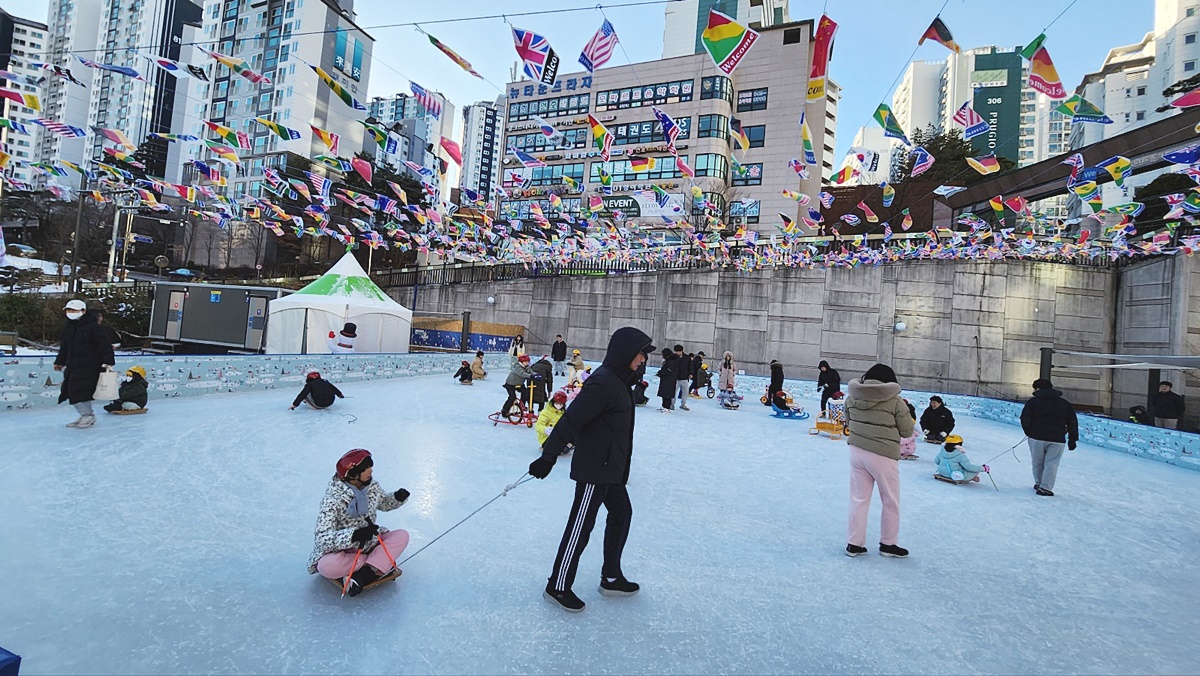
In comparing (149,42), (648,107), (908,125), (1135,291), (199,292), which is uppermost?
(908,125)

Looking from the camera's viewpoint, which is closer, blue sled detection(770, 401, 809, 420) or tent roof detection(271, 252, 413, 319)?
blue sled detection(770, 401, 809, 420)

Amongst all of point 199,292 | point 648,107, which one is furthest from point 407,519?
point 648,107

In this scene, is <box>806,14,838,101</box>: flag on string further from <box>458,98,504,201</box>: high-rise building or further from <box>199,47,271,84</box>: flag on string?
<box>458,98,504,201</box>: high-rise building

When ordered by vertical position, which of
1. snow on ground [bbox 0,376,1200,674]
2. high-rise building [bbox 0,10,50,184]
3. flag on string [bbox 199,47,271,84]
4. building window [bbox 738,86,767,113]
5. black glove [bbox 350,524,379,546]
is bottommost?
snow on ground [bbox 0,376,1200,674]

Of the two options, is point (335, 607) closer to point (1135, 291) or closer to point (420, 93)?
point (420, 93)

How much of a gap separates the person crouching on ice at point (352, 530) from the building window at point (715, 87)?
3509 cm

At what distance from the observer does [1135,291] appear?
17203 mm

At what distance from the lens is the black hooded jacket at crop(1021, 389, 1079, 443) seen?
222 inches

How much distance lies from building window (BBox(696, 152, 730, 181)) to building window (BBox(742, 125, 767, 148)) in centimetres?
235

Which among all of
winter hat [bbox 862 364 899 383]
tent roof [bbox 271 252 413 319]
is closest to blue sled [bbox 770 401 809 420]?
winter hat [bbox 862 364 899 383]

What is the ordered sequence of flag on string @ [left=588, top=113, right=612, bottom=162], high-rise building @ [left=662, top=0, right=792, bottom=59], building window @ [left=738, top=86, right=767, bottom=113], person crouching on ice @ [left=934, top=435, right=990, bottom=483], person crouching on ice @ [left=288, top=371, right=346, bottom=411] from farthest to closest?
high-rise building @ [left=662, top=0, right=792, bottom=59] < building window @ [left=738, top=86, right=767, bottom=113] < flag on string @ [left=588, top=113, right=612, bottom=162] < person crouching on ice @ [left=288, top=371, right=346, bottom=411] < person crouching on ice @ [left=934, top=435, right=990, bottom=483]

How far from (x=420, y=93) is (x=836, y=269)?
15.4 m

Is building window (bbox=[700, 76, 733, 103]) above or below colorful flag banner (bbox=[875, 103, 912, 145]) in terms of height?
above

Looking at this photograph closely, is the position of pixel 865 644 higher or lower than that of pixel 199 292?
lower
